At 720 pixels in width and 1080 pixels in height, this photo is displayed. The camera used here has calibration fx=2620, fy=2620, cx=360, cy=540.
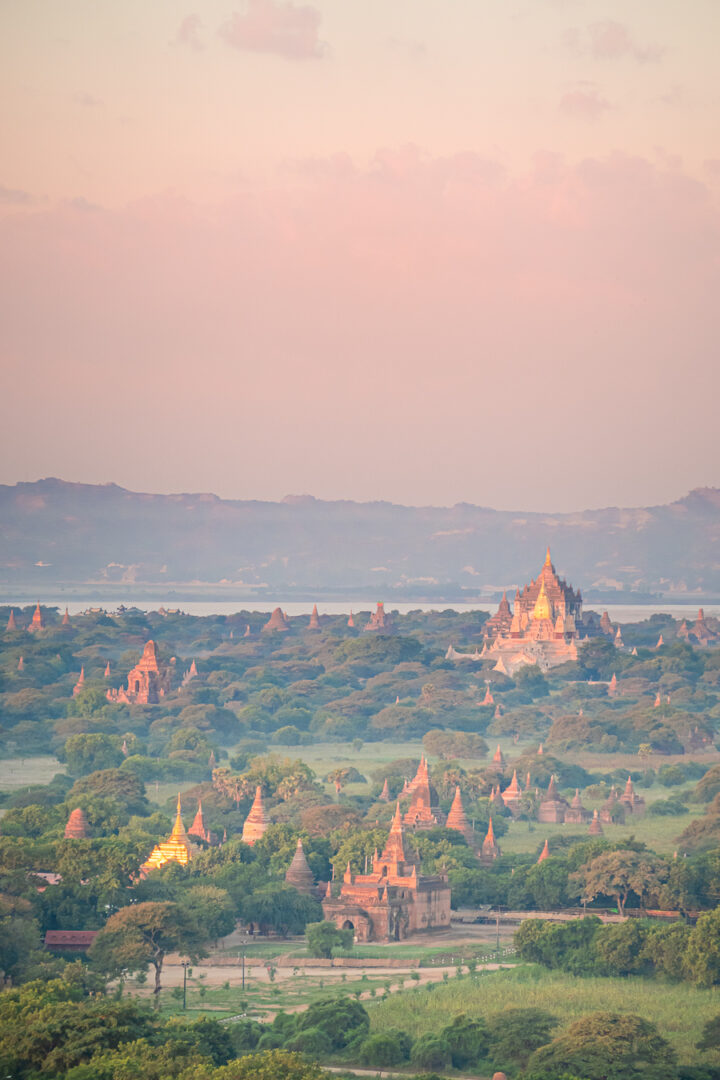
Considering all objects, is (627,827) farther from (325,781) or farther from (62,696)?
(62,696)

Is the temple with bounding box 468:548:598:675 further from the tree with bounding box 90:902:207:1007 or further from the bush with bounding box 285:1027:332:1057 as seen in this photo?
the bush with bounding box 285:1027:332:1057

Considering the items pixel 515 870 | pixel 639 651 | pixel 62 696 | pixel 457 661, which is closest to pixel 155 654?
pixel 62 696

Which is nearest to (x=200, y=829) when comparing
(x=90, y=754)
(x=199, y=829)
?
(x=199, y=829)

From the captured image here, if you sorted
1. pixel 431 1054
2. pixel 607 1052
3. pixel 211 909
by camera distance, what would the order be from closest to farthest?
pixel 607 1052
pixel 431 1054
pixel 211 909

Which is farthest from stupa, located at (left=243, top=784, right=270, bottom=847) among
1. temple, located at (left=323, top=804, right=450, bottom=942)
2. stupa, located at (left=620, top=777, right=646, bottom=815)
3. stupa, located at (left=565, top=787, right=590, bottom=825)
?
stupa, located at (left=620, top=777, right=646, bottom=815)

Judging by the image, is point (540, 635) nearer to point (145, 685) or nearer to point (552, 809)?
point (145, 685)
